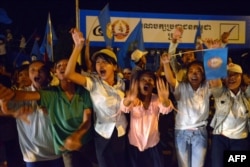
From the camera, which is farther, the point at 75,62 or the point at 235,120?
the point at 235,120

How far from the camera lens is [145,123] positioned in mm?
2314

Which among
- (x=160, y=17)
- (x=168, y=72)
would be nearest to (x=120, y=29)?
(x=160, y=17)

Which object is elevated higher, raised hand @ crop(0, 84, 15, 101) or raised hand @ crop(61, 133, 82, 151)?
raised hand @ crop(0, 84, 15, 101)

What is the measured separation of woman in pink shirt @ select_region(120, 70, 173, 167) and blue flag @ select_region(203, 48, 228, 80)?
0.82ft

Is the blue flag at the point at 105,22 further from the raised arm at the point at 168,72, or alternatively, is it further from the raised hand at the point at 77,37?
the raised arm at the point at 168,72

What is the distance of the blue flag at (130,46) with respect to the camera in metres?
2.30

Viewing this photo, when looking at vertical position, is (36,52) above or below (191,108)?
above

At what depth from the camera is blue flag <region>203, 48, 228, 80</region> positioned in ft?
7.64

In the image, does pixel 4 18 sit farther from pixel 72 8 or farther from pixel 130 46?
pixel 130 46

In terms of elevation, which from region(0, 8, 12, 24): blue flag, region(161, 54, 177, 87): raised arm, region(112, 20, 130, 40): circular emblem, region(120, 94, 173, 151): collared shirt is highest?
region(0, 8, 12, 24): blue flag

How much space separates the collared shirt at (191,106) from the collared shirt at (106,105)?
32 centimetres

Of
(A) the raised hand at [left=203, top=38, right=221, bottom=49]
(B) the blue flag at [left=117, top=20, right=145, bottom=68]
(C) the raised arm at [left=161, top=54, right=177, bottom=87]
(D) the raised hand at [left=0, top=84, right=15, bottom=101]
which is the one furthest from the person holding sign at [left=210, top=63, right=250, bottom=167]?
(D) the raised hand at [left=0, top=84, right=15, bottom=101]

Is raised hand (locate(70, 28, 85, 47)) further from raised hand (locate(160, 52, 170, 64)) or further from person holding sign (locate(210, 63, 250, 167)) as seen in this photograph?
person holding sign (locate(210, 63, 250, 167))

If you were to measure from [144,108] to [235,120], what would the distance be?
0.51 m
